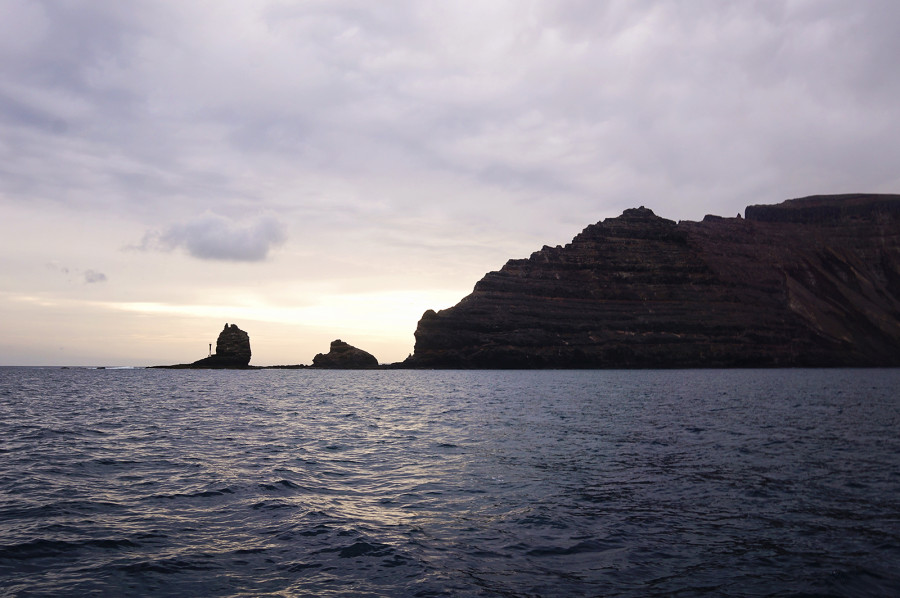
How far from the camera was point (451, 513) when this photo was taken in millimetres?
15422

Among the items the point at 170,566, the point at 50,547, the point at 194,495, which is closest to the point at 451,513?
the point at 170,566

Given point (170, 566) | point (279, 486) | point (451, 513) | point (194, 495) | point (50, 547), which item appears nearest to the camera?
point (170, 566)

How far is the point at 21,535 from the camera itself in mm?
12641

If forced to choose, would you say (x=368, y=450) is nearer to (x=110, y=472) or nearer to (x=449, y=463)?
(x=449, y=463)

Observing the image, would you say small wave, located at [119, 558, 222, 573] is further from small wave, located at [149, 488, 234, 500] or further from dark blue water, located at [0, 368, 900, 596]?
small wave, located at [149, 488, 234, 500]

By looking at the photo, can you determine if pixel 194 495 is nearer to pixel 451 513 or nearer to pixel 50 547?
pixel 50 547

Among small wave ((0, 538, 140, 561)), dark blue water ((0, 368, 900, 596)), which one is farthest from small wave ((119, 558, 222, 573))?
small wave ((0, 538, 140, 561))

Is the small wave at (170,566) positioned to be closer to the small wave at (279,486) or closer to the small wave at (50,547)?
the small wave at (50,547)

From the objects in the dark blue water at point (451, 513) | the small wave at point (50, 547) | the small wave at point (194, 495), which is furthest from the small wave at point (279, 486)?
the small wave at point (50, 547)

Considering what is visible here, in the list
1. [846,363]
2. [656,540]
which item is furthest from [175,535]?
[846,363]

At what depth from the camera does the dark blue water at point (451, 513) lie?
1055cm

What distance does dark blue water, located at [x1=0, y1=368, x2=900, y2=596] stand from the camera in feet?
34.6

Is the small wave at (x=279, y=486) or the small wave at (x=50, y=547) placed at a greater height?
the small wave at (x=50, y=547)

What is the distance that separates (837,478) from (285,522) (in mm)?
18267
